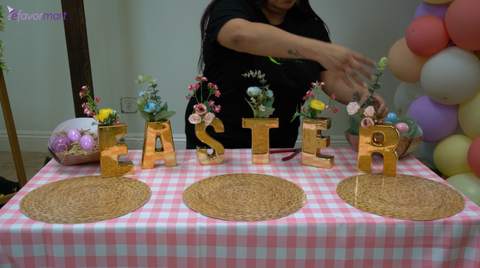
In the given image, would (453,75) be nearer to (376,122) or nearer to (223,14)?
(376,122)

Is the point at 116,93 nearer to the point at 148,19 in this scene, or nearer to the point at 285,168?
the point at 148,19

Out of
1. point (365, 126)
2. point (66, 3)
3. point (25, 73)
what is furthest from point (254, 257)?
point (25, 73)

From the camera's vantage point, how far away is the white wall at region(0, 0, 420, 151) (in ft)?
9.20

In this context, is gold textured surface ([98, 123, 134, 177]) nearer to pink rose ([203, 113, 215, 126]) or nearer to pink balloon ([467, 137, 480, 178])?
pink rose ([203, 113, 215, 126])

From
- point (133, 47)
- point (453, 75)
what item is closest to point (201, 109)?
point (453, 75)

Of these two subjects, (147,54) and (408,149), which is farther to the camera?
(147,54)

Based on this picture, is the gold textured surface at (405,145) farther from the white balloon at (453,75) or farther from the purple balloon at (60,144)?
the purple balloon at (60,144)

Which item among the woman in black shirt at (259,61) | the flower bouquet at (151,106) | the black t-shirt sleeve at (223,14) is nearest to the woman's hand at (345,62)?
the woman in black shirt at (259,61)

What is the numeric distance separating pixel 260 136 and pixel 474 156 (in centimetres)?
109

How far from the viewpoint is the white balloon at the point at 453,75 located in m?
1.79

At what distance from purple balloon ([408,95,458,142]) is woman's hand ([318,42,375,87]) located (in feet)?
2.89

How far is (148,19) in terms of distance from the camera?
2908mm

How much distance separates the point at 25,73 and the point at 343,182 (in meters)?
2.95

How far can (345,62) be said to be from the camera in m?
1.24
